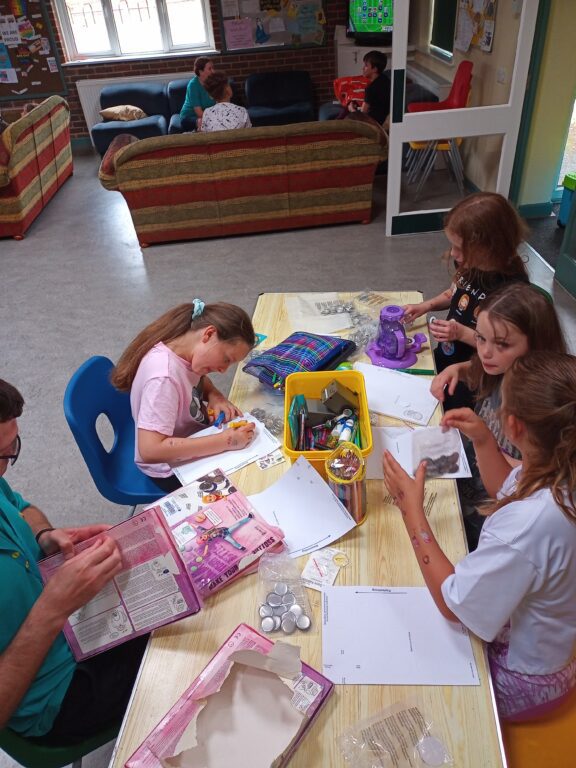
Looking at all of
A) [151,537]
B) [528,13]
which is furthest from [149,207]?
[151,537]

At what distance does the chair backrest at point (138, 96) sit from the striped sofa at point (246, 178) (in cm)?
282

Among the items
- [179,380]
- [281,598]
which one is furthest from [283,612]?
[179,380]

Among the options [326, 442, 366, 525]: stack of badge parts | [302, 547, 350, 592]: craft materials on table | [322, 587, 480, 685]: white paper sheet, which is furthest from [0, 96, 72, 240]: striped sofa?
[322, 587, 480, 685]: white paper sheet

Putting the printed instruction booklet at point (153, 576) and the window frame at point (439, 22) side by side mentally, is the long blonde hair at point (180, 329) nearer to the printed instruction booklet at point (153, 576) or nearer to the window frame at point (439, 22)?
the printed instruction booklet at point (153, 576)

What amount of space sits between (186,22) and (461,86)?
3.95 metres

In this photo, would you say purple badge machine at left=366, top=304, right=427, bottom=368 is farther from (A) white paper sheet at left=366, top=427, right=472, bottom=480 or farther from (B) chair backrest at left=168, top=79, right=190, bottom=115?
(B) chair backrest at left=168, top=79, right=190, bottom=115

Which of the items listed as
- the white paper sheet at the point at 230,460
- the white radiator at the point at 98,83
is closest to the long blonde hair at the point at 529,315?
the white paper sheet at the point at 230,460

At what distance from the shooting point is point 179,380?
171 centimetres

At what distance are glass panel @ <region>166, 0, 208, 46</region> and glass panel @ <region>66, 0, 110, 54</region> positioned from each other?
32.0 inches

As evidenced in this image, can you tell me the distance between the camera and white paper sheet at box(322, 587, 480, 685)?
104 centimetres

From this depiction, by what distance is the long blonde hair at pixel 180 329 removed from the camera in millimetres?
1753

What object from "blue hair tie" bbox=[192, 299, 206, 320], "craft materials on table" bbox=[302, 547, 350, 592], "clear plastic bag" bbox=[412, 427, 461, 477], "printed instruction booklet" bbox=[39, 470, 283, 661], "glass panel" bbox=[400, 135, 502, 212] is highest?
"blue hair tie" bbox=[192, 299, 206, 320]

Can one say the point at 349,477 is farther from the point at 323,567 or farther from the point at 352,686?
the point at 352,686

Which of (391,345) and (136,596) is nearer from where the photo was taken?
(136,596)
